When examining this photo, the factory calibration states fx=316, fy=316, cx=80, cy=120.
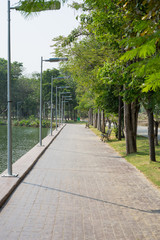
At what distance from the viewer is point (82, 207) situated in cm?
677

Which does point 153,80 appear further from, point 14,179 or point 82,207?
point 14,179

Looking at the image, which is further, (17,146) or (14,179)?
(17,146)

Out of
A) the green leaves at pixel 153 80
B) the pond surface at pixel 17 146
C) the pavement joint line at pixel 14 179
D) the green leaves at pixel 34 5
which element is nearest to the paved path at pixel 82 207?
the pavement joint line at pixel 14 179

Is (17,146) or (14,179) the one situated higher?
(14,179)

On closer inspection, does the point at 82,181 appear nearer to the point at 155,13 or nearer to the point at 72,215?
the point at 72,215

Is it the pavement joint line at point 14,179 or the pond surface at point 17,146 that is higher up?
the pavement joint line at point 14,179

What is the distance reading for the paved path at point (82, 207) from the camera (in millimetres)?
5340

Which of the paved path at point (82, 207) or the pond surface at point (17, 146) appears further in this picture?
the pond surface at point (17, 146)

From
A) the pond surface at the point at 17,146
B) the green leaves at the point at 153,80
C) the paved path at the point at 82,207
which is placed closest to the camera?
the green leaves at the point at 153,80

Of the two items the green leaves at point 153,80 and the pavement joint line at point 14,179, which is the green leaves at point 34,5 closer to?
the green leaves at point 153,80

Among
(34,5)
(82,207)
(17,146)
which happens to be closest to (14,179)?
(82,207)

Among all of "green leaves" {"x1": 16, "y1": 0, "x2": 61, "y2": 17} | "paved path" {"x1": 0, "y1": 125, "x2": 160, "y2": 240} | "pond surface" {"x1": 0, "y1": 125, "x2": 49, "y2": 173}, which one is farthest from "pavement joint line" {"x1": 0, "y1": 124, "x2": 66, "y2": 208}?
"green leaves" {"x1": 16, "y1": 0, "x2": 61, "y2": 17}

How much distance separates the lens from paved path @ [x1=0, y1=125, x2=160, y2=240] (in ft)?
17.5

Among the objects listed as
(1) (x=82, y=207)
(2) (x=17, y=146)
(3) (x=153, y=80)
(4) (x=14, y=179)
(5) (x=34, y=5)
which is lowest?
(2) (x=17, y=146)
